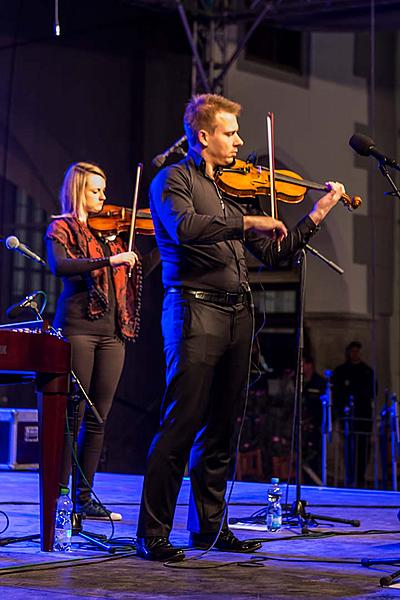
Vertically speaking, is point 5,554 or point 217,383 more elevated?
point 217,383

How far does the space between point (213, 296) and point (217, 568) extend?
94 cm

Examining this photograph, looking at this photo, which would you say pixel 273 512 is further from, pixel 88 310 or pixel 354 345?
pixel 354 345

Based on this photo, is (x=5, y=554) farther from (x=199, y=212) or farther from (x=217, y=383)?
(x=199, y=212)

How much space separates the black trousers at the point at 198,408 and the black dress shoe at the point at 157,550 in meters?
0.02

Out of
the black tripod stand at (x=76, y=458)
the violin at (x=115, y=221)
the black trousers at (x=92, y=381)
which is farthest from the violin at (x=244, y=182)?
the black trousers at (x=92, y=381)

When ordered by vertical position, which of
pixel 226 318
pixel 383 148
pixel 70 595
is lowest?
pixel 70 595

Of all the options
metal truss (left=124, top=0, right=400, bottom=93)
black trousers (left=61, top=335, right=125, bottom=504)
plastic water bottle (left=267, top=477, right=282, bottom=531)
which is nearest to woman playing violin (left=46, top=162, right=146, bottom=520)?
black trousers (left=61, top=335, right=125, bottom=504)

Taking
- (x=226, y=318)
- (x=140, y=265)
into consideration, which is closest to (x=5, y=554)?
(x=226, y=318)

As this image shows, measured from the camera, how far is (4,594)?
2.77 meters

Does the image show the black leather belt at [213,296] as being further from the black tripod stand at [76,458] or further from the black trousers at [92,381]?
the black trousers at [92,381]

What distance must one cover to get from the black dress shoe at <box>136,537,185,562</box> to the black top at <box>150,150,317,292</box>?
90 cm

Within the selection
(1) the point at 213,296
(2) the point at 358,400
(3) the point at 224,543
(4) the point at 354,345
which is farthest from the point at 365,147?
(4) the point at 354,345

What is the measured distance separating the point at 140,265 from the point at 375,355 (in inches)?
156

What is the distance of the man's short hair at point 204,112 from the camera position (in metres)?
3.63
